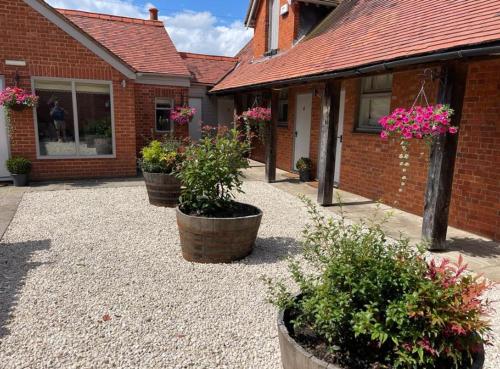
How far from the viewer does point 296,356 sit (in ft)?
6.41

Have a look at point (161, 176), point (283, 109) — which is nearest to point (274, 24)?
point (283, 109)

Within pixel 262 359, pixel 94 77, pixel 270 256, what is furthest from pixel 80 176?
pixel 262 359

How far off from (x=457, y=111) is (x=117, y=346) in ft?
14.6

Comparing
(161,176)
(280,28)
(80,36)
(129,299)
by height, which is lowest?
(129,299)

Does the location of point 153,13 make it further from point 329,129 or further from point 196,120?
point 329,129

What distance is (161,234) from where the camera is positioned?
5.35 meters

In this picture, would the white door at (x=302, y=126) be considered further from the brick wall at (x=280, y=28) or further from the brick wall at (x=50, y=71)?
the brick wall at (x=50, y=71)

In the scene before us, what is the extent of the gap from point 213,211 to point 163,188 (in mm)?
2476

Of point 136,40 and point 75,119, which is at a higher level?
point 136,40

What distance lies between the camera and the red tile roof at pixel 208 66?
1516 cm

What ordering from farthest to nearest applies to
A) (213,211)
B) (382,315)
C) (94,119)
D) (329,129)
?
(94,119)
(329,129)
(213,211)
(382,315)

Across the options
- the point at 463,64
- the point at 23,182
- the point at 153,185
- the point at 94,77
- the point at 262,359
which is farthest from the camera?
the point at 94,77

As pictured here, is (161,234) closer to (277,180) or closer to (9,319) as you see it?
(9,319)

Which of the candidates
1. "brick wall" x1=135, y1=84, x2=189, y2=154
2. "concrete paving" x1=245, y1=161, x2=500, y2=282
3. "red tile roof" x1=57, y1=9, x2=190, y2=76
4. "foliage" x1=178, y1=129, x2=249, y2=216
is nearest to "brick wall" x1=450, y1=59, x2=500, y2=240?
"concrete paving" x1=245, y1=161, x2=500, y2=282
